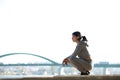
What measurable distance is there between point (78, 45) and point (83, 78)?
259 centimetres

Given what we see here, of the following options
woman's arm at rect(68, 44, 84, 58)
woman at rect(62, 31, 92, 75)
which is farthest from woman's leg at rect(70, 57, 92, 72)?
woman's arm at rect(68, 44, 84, 58)

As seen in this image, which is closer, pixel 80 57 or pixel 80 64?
pixel 80 64

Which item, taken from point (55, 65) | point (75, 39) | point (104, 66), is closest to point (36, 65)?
point (55, 65)

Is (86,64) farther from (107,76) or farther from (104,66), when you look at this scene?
(104,66)

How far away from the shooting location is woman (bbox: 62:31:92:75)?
515cm

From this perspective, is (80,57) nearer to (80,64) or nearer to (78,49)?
(78,49)

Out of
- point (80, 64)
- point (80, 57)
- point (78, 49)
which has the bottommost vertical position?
point (80, 64)

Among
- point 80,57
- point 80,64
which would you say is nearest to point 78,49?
point 80,57

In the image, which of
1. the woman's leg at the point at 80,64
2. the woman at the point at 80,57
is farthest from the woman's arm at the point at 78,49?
the woman's leg at the point at 80,64

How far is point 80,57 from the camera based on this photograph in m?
5.40

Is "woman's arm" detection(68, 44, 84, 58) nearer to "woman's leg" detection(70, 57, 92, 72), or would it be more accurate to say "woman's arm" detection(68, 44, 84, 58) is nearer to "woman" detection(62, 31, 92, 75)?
"woman" detection(62, 31, 92, 75)

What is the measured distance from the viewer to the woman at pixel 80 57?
5.15 m

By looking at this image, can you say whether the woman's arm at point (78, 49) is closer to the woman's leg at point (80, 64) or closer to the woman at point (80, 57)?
the woman at point (80, 57)

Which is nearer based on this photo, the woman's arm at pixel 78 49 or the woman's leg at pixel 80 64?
→ the woman's leg at pixel 80 64
